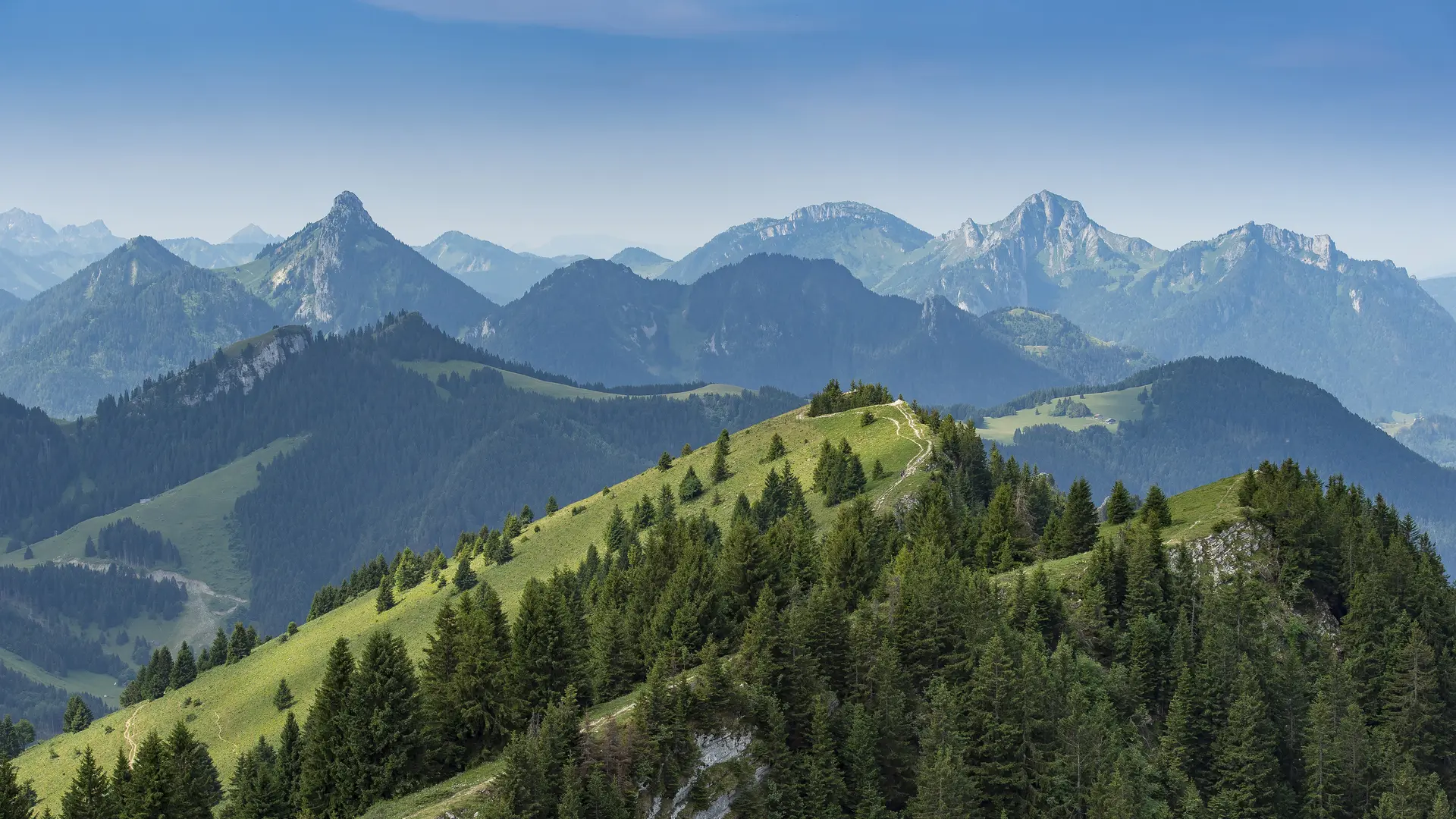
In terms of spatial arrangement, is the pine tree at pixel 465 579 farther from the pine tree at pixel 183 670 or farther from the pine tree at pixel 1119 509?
the pine tree at pixel 1119 509

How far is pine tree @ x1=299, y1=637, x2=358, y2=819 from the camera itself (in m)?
A: 61.5

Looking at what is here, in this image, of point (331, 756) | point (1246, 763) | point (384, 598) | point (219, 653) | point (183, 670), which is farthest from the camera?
point (219, 653)

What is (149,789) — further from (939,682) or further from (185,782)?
(939,682)

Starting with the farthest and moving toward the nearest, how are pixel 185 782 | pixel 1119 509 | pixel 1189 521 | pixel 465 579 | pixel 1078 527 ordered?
pixel 465 579, pixel 1119 509, pixel 1078 527, pixel 1189 521, pixel 185 782

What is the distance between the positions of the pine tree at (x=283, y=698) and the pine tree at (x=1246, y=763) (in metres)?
103

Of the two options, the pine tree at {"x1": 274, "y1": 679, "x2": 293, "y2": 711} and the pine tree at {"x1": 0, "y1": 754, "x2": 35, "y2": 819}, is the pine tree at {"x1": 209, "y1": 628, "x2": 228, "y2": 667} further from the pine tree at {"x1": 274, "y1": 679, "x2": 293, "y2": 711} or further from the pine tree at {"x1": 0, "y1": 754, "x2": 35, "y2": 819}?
the pine tree at {"x1": 0, "y1": 754, "x2": 35, "y2": 819}

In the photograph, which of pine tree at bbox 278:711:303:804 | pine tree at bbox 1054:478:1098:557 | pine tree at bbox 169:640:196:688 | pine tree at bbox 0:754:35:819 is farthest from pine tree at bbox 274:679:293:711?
pine tree at bbox 1054:478:1098:557

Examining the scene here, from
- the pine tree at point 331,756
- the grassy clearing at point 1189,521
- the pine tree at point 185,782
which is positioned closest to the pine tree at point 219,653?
the pine tree at point 185,782

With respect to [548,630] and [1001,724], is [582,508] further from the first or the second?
[1001,724]

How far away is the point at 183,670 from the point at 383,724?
355 feet

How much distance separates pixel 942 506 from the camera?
4104 inches

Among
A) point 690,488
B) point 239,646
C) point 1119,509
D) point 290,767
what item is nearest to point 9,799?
point 290,767

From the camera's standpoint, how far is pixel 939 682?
70.1 m

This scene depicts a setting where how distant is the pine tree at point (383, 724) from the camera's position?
6153cm
